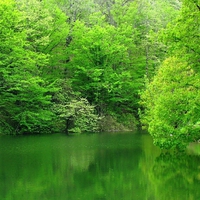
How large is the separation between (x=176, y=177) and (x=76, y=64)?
23842 millimetres

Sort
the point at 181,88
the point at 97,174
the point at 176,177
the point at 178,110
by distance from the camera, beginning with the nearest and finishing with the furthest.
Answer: the point at 176,177 < the point at 97,174 < the point at 181,88 < the point at 178,110

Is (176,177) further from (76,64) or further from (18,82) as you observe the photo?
(76,64)

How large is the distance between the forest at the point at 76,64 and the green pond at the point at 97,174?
6.69 metres

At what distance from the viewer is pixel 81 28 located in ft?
111

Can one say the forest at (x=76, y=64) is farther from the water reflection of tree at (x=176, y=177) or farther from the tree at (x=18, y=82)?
the water reflection of tree at (x=176, y=177)

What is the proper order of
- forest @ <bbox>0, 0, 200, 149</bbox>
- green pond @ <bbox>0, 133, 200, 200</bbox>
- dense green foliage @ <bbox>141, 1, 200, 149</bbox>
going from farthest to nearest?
forest @ <bbox>0, 0, 200, 149</bbox>, dense green foliage @ <bbox>141, 1, 200, 149</bbox>, green pond @ <bbox>0, 133, 200, 200</bbox>

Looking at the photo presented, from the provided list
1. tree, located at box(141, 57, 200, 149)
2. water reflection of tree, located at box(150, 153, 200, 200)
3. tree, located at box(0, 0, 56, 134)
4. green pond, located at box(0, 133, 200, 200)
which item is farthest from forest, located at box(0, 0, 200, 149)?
green pond, located at box(0, 133, 200, 200)

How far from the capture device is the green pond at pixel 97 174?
31.4 feet

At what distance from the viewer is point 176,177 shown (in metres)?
11.7

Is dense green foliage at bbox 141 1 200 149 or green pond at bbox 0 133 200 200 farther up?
dense green foliage at bbox 141 1 200 149

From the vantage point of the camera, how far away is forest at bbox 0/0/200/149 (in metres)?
28.4

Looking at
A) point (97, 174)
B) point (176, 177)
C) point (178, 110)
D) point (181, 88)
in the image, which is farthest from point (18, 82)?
point (176, 177)

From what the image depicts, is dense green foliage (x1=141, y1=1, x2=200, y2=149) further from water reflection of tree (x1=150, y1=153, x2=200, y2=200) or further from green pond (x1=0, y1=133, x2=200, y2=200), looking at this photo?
green pond (x1=0, y1=133, x2=200, y2=200)

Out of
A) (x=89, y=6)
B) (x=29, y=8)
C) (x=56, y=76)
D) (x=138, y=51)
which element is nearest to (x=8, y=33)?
(x=29, y=8)
